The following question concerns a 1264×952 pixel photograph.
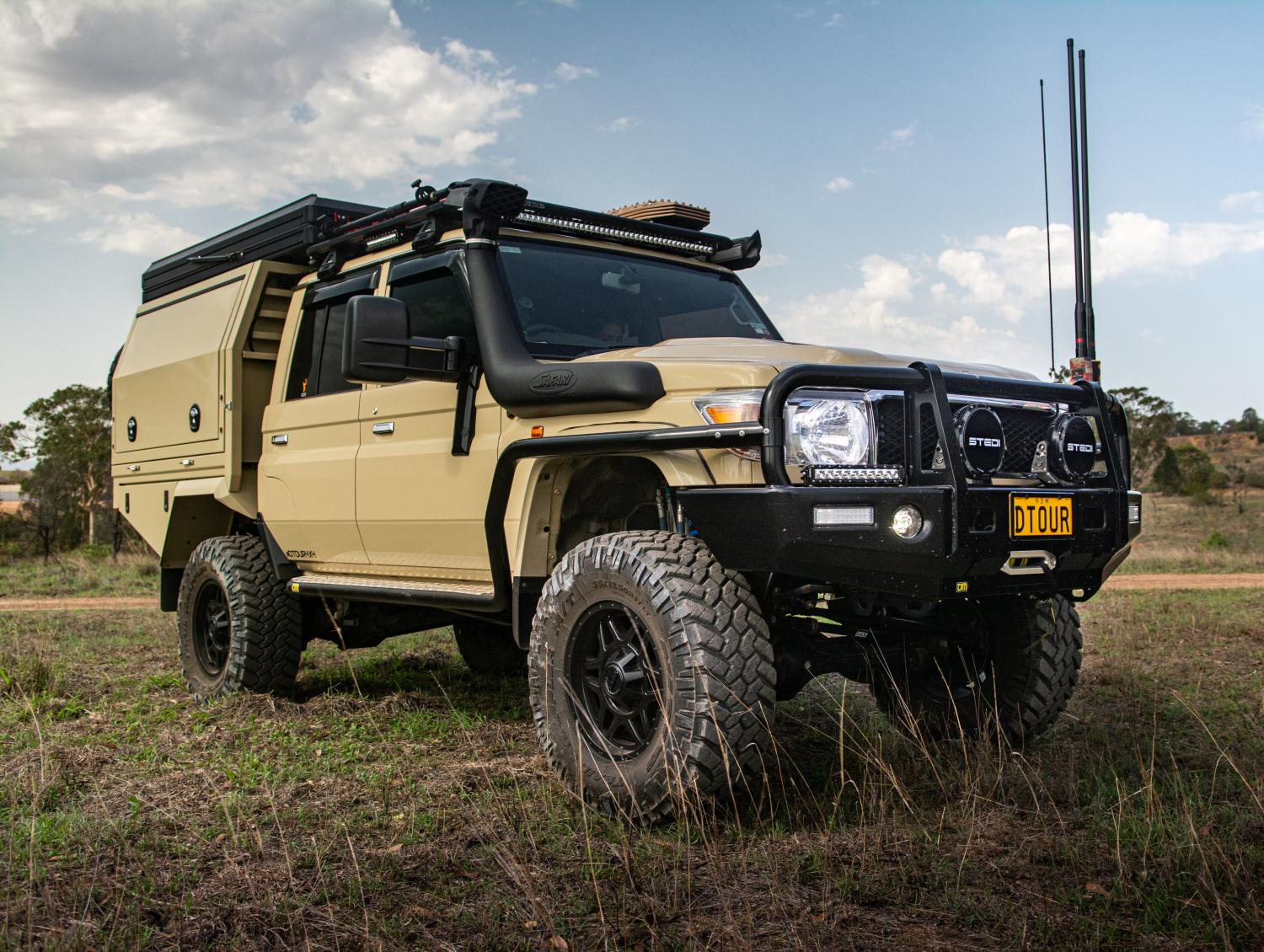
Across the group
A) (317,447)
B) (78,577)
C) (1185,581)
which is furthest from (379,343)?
(78,577)

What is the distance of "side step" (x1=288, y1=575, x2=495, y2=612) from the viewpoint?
4.92 meters

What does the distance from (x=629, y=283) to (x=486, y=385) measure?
0.97 m

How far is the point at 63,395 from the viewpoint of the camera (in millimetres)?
33375

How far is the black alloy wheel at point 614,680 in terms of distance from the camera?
3920 mm

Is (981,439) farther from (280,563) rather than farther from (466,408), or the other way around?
(280,563)

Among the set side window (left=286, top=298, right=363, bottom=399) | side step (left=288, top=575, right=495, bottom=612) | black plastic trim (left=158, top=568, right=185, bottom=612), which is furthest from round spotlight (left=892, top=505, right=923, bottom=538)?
black plastic trim (left=158, top=568, right=185, bottom=612)

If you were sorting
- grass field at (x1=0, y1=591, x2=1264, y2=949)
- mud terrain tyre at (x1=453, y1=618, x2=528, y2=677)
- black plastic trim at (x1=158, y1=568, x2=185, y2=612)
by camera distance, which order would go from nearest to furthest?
1. grass field at (x1=0, y1=591, x2=1264, y2=949)
2. mud terrain tyre at (x1=453, y1=618, x2=528, y2=677)
3. black plastic trim at (x1=158, y1=568, x2=185, y2=612)

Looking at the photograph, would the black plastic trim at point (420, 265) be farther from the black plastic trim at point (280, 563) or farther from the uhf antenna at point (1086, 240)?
the uhf antenna at point (1086, 240)

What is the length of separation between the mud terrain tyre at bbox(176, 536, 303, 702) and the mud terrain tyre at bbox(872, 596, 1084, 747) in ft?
10.6

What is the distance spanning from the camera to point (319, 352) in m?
6.12

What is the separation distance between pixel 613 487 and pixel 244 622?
8.69ft

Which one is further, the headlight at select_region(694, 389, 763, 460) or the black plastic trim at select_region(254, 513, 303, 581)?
the black plastic trim at select_region(254, 513, 303, 581)

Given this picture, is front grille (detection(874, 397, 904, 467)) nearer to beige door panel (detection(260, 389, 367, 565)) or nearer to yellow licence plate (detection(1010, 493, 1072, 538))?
yellow licence plate (detection(1010, 493, 1072, 538))

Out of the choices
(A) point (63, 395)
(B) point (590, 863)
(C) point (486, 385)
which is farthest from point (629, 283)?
(A) point (63, 395)
